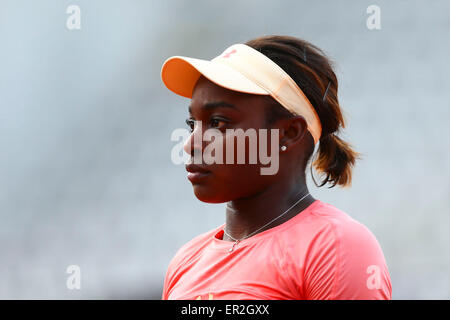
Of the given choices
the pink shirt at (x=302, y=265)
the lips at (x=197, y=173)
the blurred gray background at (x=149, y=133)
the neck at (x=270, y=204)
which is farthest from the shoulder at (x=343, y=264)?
the blurred gray background at (x=149, y=133)

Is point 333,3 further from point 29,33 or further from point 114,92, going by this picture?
point 29,33

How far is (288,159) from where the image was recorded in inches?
48.7

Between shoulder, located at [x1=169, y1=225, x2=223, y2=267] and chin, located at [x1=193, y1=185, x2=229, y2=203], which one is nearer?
chin, located at [x1=193, y1=185, x2=229, y2=203]

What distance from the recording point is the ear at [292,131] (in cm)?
123

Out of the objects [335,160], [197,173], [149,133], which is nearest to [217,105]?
[197,173]

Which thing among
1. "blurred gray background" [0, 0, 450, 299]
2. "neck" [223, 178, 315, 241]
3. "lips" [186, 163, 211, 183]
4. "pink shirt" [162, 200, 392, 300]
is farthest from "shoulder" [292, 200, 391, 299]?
"blurred gray background" [0, 0, 450, 299]

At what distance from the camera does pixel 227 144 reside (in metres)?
1.19

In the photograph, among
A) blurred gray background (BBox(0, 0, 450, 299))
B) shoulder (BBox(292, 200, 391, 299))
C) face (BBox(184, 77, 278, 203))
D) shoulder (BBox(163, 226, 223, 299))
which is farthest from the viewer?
blurred gray background (BBox(0, 0, 450, 299))

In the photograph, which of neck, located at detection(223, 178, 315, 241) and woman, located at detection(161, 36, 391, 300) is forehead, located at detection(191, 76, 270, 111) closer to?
woman, located at detection(161, 36, 391, 300)

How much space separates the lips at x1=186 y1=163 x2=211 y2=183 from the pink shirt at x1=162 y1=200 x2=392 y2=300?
152 mm

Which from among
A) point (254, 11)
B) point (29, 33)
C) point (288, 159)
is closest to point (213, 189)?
point (288, 159)

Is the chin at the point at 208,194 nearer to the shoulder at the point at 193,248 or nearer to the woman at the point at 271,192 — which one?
the woman at the point at 271,192

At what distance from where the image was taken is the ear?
4.02ft
